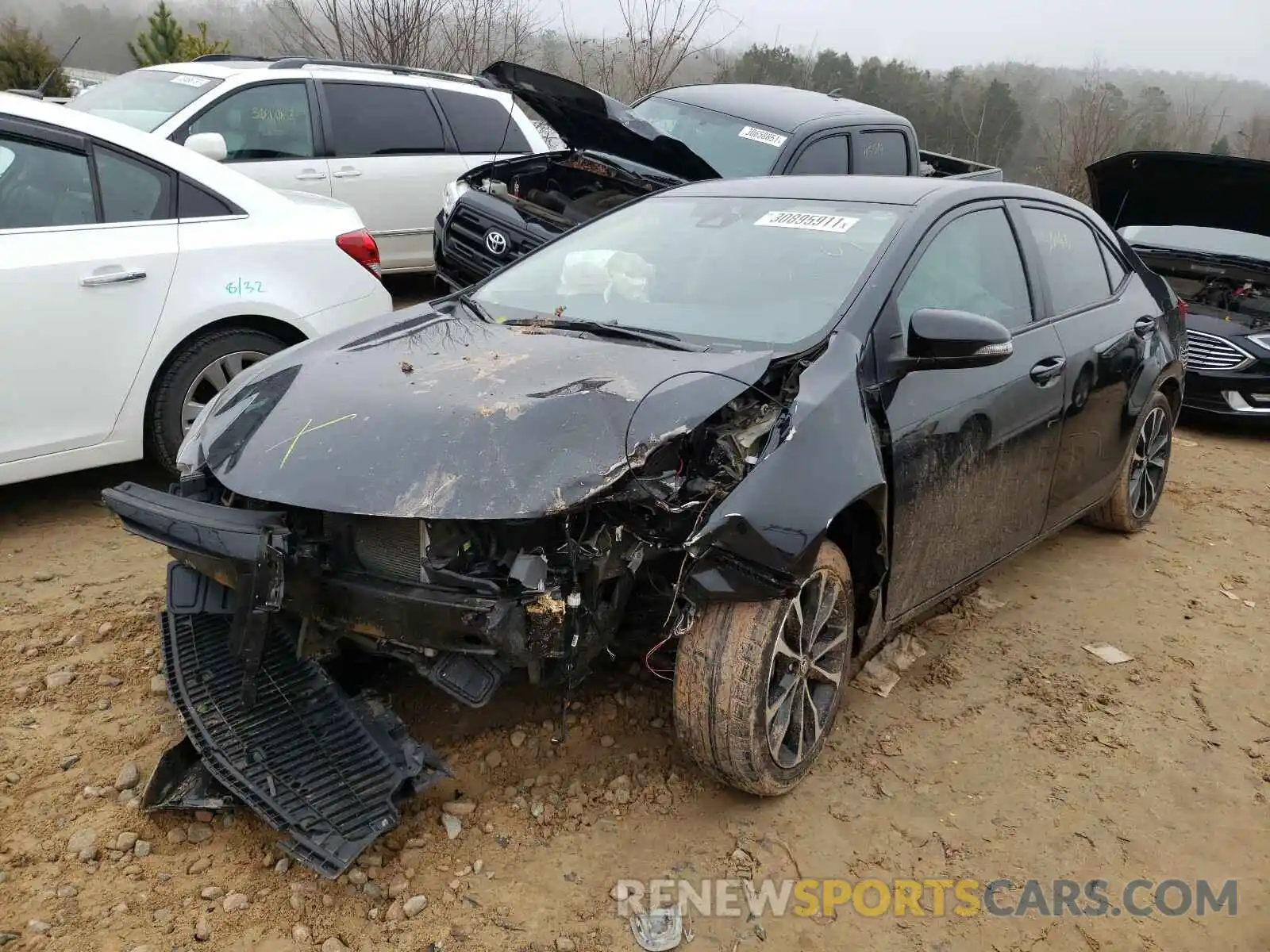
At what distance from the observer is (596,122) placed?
585cm

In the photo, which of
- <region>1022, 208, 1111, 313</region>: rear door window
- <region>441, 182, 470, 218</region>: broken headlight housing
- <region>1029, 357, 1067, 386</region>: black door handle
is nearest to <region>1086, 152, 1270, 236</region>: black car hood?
<region>1022, 208, 1111, 313</region>: rear door window

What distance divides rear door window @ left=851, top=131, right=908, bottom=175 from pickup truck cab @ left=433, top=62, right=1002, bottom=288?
11 millimetres

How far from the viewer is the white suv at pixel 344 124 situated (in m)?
6.50

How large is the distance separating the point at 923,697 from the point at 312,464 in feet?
7.17

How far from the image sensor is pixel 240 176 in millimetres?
4473

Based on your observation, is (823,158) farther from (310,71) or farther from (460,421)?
(460,421)

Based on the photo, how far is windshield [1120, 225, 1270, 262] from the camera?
24.0 ft

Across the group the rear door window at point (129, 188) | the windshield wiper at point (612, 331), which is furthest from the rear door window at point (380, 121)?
the windshield wiper at point (612, 331)

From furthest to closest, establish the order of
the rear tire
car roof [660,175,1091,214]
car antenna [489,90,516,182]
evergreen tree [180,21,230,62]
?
evergreen tree [180,21,230,62]
car antenna [489,90,516,182]
the rear tire
car roof [660,175,1091,214]

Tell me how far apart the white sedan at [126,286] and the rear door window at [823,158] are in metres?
3.30

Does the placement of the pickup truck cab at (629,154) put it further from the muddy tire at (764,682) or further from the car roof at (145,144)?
the muddy tire at (764,682)

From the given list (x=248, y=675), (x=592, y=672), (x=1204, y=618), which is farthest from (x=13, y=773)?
(x=1204, y=618)

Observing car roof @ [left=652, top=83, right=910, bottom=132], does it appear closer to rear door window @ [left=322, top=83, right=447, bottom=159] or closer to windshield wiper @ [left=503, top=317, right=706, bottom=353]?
rear door window @ [left=322, top=83, right=447, bottom=159]

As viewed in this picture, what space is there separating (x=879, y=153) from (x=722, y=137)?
4.06ft
